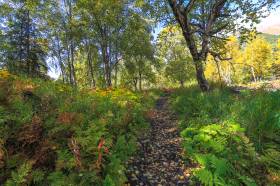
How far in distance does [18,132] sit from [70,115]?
0.97 m

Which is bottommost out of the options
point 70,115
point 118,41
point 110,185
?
point 110,185

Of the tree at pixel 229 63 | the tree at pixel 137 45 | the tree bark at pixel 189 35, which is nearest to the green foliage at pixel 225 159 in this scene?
the tree bark at pixel 189 35

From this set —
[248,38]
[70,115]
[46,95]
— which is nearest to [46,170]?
[70,115]

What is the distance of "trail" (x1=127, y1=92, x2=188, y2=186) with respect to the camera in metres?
3.78

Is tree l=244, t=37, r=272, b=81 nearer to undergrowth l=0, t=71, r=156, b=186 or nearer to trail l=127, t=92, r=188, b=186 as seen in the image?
trail l=127, t=92, r=188, b=186

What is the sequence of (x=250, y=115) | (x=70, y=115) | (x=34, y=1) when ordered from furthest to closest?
(x=34, y=1)
(x=250, y=115)
(x=70, y=115)

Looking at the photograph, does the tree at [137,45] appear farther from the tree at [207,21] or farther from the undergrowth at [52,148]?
the undergrowth at [52,148]

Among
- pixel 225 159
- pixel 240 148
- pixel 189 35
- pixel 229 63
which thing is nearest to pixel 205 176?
pixel 225 159

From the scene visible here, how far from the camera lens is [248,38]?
1102 cm

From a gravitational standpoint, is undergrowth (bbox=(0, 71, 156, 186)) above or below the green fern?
above

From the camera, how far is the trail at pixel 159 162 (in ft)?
12.4

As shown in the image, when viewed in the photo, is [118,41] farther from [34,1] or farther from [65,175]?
[65,175]

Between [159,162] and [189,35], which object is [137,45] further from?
[159,162]

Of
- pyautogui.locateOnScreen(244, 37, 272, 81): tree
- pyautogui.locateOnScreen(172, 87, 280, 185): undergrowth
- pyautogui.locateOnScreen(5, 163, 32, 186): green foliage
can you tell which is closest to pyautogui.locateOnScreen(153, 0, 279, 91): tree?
pyautogui.locateOnScreen(172, 87, 280, 185): undergrowth
